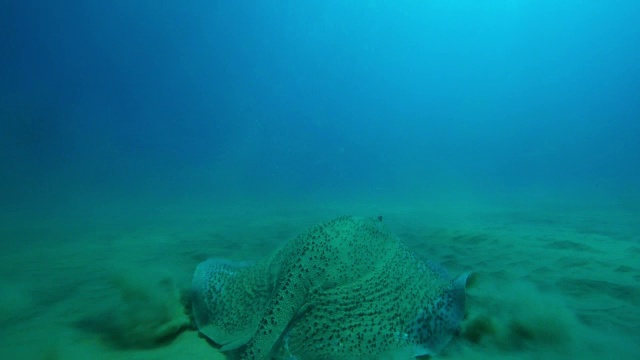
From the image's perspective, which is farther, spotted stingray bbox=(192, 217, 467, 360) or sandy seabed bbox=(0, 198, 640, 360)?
sandy seabed bbox=(0, 198, 640, 360)

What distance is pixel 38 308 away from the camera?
153 inches

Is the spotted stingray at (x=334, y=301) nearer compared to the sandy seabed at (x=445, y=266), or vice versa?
the spotted stingray at (x=334, y=301)

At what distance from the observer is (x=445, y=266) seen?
517cm

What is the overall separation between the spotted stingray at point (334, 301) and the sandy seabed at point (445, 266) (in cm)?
32

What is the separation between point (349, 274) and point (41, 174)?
34380 millimetres

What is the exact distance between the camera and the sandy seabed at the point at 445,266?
9.21 ft

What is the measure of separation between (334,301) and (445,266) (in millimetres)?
3246

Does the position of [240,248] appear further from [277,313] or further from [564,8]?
[564,8]

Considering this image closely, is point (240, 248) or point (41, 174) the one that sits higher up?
point (41, 174)

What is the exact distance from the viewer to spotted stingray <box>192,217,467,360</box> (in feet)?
7.67

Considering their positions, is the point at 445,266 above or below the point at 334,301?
A: below

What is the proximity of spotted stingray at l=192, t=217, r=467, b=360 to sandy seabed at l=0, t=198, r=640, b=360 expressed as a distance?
1.05 ft

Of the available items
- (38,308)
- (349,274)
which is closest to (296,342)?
(349,274)

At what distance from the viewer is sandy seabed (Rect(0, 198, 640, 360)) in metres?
2.81
